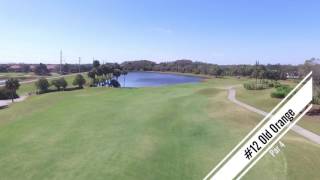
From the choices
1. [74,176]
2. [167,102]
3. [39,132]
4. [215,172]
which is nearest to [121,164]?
[74,176]

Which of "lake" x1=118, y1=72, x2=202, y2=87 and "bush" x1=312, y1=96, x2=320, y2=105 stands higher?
"bush" x1=312, y1=96, x2=320, y2=105

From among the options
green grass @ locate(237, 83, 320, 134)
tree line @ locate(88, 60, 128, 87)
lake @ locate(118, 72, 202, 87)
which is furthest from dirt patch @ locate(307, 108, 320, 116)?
tree line @ locate(88, 60, 128, 87)

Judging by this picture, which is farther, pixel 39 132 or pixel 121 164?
pixel 39 132

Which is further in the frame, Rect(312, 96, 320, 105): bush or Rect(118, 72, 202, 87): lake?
Rect(118, 72, 202, 87): lake

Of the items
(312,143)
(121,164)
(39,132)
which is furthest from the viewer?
(39,132)

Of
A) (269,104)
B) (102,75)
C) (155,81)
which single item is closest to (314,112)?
(269,104)

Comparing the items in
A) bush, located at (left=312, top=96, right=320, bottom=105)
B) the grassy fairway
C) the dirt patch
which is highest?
bush, located at (left=312, top=96, right=320, bottom=105)

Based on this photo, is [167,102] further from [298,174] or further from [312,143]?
[298,174]

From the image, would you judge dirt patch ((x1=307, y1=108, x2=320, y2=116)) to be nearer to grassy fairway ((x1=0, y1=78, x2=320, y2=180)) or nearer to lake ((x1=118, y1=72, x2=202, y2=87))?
grassy fairway ((x1=0, y1=78, x2=320, y2=180))

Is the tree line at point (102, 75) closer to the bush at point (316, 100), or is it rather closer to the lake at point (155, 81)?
the lake at point (155, 81)
